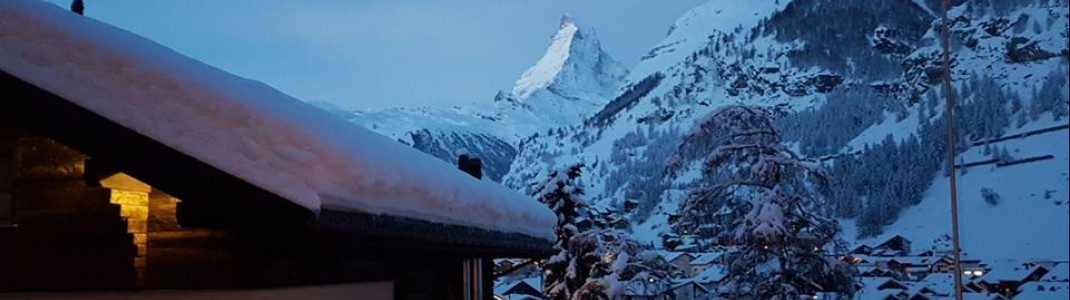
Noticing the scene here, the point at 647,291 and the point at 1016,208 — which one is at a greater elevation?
the point at 1016,208

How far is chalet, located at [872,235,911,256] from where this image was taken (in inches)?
1718

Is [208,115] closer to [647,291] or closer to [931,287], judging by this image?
[647,291]

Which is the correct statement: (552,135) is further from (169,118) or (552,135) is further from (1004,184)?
(169,118)

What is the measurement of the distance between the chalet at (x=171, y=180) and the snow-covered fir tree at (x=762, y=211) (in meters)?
10.3

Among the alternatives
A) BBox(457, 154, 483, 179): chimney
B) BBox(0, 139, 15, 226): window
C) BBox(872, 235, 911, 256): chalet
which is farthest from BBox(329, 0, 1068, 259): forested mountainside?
BBox(0, 139, 15, 226): window

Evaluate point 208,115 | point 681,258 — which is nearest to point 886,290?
point 681,258

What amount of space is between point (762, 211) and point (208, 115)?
11.2m

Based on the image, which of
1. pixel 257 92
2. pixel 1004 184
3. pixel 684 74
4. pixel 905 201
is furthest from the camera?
pixel 684 74

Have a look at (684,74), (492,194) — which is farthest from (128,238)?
(684,74)

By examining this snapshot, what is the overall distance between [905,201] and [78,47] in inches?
2549

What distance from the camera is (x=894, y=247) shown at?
46062 millimetres

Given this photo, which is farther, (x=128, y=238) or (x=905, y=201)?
(x=905, y=201)

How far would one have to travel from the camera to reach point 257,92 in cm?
360

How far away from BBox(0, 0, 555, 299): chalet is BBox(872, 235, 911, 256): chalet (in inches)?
1647
